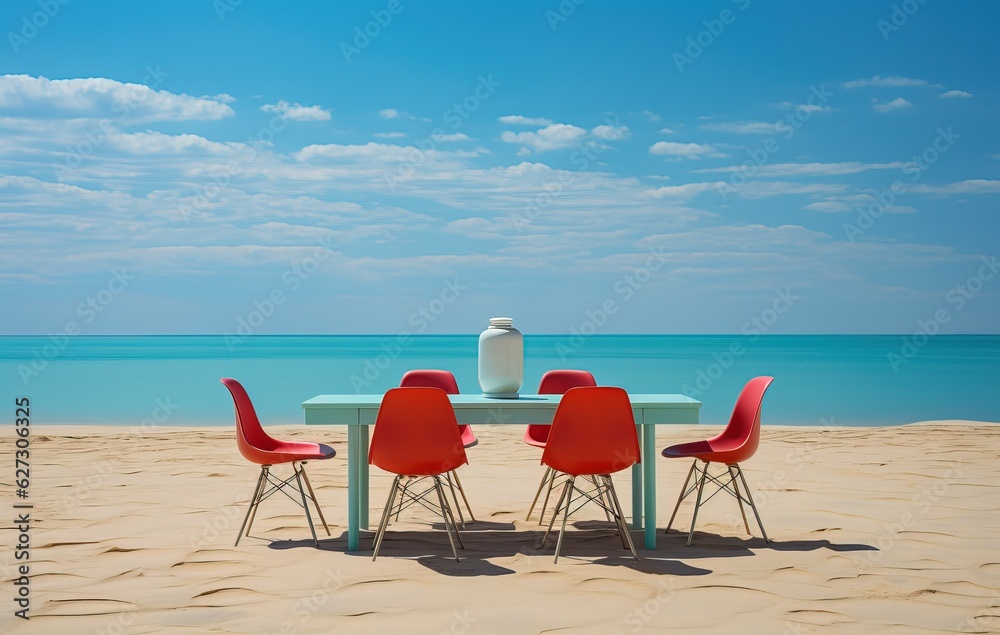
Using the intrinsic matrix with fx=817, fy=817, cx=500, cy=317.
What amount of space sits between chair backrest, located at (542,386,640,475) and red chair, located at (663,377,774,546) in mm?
505

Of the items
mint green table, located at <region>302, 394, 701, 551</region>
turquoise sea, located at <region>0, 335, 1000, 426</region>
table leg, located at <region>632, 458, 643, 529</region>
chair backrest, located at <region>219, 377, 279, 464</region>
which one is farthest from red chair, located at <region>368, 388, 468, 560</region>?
turquoise sea, located at <region>0, 335, 1000, 426</region>

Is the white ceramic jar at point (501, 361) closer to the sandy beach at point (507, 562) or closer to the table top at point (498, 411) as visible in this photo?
the table top at point (498, 411)

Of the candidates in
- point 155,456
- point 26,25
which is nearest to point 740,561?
point 155,456

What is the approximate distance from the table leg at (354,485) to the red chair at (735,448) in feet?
5.24

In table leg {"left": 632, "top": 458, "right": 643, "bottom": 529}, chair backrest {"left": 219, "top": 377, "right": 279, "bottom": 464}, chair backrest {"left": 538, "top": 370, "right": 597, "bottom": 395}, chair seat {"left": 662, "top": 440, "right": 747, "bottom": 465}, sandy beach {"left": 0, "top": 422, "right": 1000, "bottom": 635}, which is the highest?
chair backrest {"left": 538, "top": 370, "right": 597, "bottom": 395}

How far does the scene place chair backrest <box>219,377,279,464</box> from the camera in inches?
168

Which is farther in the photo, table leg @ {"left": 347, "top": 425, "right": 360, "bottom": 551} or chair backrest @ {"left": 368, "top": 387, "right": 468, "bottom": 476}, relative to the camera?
table leg @ {"left": 347, "top": 425, "right": 360, "bottom": 551}

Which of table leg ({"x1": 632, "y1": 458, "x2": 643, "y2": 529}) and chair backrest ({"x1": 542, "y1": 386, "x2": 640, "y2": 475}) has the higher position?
chair backrest ({"x1": 542, "y1": 386, "x2": 640, "y2": 475})

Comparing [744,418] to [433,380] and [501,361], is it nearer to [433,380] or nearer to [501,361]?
[501,361]

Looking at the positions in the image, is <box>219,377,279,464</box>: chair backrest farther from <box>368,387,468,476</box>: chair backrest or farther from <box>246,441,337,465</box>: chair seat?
<box>368,387,468,476</box>: chair backrest

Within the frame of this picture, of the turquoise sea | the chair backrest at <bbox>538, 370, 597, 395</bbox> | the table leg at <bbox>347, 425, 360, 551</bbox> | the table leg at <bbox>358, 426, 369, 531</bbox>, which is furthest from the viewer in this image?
the turquoise sea

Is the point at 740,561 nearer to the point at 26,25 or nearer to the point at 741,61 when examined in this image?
the point at 26,25

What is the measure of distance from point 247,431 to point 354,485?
77cm

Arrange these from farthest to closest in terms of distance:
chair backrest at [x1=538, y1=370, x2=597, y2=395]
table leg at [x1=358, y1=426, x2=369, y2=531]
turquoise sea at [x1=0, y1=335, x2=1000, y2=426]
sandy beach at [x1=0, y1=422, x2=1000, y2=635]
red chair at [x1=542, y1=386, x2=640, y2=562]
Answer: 1. turquoise sea at [x1=0, y1=335, x2=1000, y2=426]
2. chair backrest at [x1=538, y1=370, x2=597, y2=395]
3. table leg at [x1=358, y1=426, x2=369, y2=531]
4. red chair at [x1=542, y1=386, x2=640, y2=562]
5. sandy beach at [x1=0, y1=422, x2=1000, y2=635]
